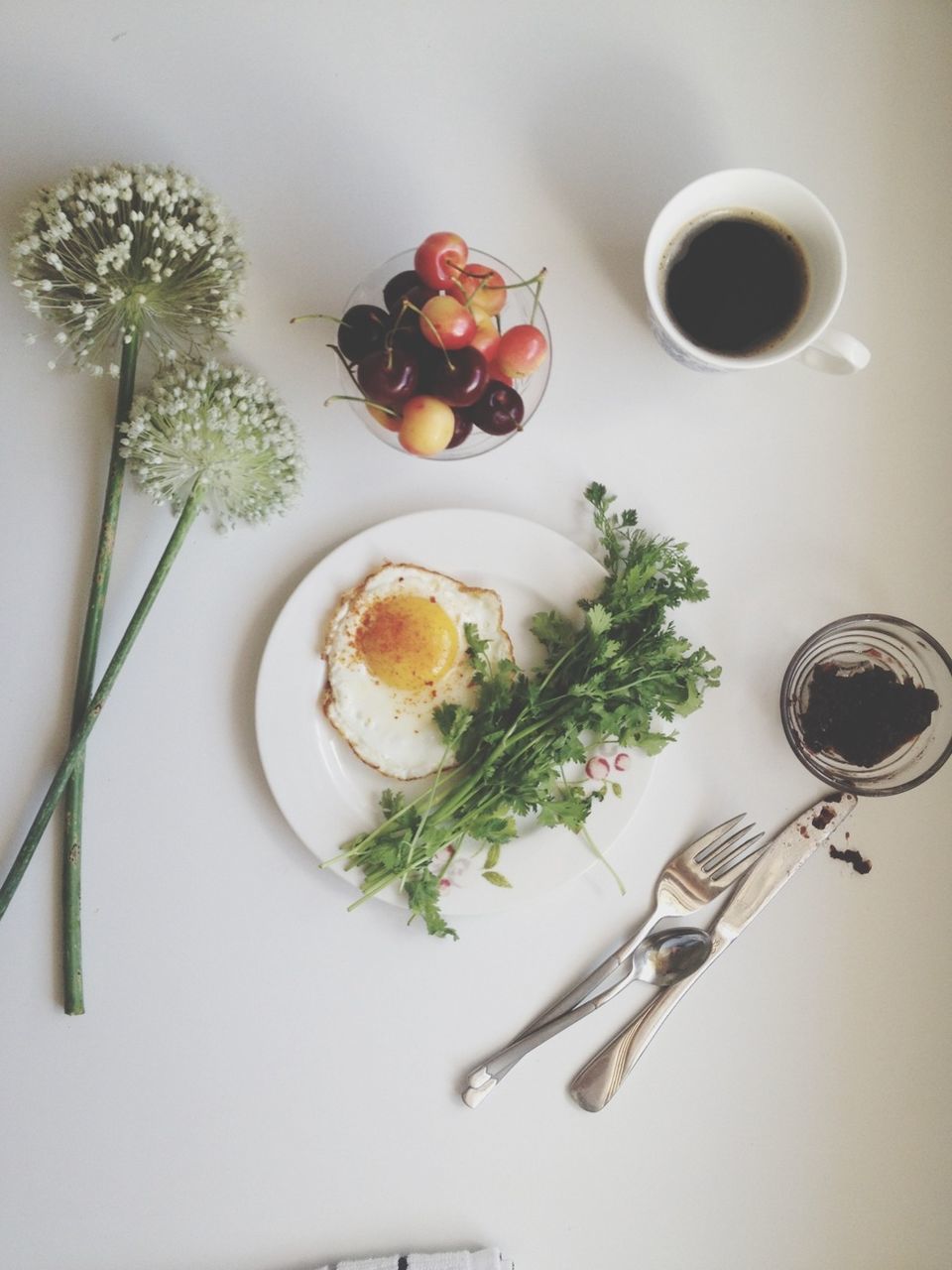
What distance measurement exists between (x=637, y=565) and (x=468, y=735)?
0.36 meters

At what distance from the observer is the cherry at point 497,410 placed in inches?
46.2

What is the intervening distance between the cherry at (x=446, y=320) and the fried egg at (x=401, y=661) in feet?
1.14

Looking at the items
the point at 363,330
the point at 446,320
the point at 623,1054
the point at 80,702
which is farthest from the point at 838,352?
the point at 80,702

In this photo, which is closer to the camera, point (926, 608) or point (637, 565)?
point (637, 565)

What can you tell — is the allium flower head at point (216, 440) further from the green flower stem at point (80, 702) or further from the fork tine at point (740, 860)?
the fork tine at point (740, 860)

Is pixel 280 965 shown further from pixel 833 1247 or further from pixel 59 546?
pixel 833 1247

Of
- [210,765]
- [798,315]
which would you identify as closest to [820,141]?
[798,315]

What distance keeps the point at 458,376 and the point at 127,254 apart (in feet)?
1.51

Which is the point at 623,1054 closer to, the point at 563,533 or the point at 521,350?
the point at 563,533

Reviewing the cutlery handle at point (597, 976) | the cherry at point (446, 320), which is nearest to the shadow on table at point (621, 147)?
the cherry at point (446, 320)

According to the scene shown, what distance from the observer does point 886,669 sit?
54.2 inches

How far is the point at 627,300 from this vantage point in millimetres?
1389

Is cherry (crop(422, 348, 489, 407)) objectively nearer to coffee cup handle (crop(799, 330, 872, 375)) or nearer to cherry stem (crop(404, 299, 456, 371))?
cherry stem (crop(404, 299, 456, 371))

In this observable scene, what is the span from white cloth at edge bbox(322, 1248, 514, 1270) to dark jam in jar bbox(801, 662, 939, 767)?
3.01 feet
